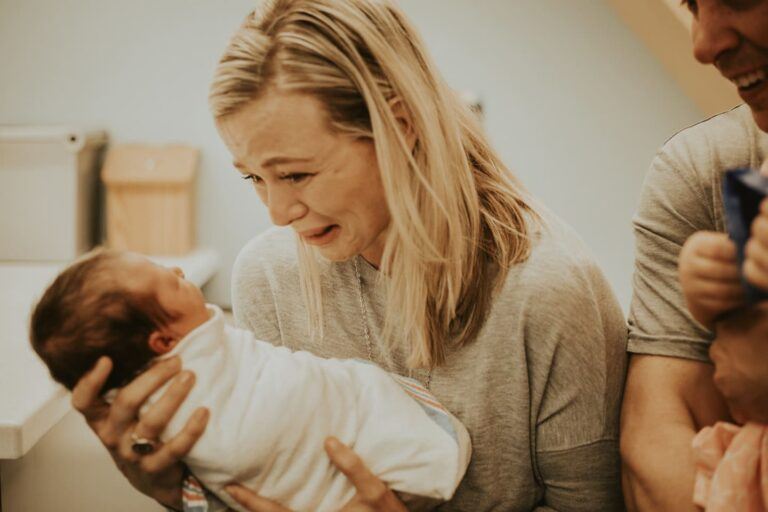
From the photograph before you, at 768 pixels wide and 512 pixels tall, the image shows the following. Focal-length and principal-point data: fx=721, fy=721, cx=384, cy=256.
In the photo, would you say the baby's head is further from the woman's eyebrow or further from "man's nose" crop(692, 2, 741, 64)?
→ "man's nose" crop(692, 2, 741, 64)

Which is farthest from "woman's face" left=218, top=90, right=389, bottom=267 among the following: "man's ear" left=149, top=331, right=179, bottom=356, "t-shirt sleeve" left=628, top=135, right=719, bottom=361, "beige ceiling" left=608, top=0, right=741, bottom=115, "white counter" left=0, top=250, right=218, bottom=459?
"beige ceiling" left=608, top=0, right=741, bottom=115

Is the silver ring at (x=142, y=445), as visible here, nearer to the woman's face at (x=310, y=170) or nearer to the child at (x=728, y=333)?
the woman's face at (x=310, y=170)

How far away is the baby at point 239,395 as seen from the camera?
0.94m

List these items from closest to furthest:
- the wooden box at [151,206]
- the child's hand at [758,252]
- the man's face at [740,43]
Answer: the child's hand at [758,252], the man's face at [740,43], the wooden box at [151,206]

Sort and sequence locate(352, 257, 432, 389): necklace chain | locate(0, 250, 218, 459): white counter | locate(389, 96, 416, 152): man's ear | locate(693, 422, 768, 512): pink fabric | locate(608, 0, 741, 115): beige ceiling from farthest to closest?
1. locate(608, 0, 741, 115): beige ceiling
2. locate(0, 250, 218, 459): white counter
3. locate(352, 257, 432, 389): necklace chain
4. locate(389, 96, 416, 152): man's ear
5. locate(693, 422, 768, 512): pink fabric

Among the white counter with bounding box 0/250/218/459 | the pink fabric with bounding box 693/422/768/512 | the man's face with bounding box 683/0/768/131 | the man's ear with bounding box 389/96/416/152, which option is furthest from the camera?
the white counter with bounding box 0/250/218/459

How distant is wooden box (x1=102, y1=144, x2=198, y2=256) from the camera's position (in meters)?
2.81

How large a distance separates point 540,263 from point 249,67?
0.51 m

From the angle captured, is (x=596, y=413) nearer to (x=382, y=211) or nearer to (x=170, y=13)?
(x=382, y=211)

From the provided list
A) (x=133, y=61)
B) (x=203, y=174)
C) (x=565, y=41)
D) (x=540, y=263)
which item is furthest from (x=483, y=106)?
(x=540, y=263)

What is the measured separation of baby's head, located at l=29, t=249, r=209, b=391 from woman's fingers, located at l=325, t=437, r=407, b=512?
0.27 m

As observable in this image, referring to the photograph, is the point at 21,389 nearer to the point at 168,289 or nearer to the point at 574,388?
the point at 168,289

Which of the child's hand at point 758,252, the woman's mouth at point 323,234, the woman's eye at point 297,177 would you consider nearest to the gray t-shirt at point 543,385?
the woman's mouth at point 323,234

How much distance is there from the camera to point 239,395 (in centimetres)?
98
